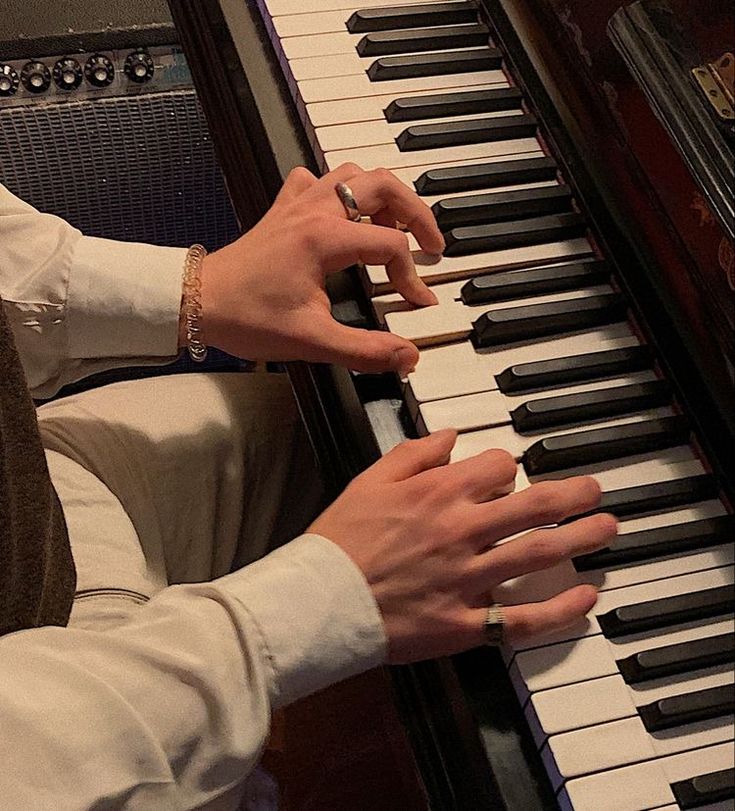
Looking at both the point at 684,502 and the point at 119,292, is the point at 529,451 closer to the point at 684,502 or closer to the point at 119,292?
the point at 684,502

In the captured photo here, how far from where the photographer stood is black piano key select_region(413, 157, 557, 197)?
0.90 m

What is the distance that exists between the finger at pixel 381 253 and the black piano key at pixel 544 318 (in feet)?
0.18

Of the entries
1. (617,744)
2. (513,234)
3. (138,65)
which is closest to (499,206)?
(513,234)

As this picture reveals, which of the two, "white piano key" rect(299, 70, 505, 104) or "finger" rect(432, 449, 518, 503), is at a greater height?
"white piano key" rect(299, 70, 505, 104)

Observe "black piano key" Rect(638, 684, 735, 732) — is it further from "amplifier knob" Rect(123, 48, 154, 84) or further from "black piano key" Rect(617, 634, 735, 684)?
"amplifier knob" Rect(123, 48, 154, 84)

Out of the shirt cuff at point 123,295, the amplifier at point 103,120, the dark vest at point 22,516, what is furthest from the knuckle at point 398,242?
the amplifier at point 103,120

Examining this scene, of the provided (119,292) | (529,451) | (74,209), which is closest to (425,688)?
(529,451)

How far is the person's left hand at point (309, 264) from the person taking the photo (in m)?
0.83

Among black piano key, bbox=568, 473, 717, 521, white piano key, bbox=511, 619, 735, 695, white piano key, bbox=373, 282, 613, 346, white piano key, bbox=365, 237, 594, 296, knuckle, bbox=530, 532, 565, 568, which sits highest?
white piano key, bbox=365, 237, 594, 296

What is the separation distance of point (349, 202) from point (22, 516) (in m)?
0.37

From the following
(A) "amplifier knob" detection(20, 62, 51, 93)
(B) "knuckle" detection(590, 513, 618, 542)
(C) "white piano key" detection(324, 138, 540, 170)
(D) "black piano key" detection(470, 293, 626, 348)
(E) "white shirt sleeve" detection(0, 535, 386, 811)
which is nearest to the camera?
(E) "white shirt sleeve" detection(0, 535, 386, 811)

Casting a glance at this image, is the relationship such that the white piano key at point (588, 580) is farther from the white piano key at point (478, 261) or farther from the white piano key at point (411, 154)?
the white piano key at point (411, 154)

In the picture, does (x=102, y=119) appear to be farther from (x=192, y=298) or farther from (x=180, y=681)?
(x=180, y=681)

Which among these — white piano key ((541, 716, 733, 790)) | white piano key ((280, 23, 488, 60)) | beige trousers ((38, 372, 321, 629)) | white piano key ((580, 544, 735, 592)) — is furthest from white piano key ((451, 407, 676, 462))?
white piano key ((280, 23, 488, 60))
